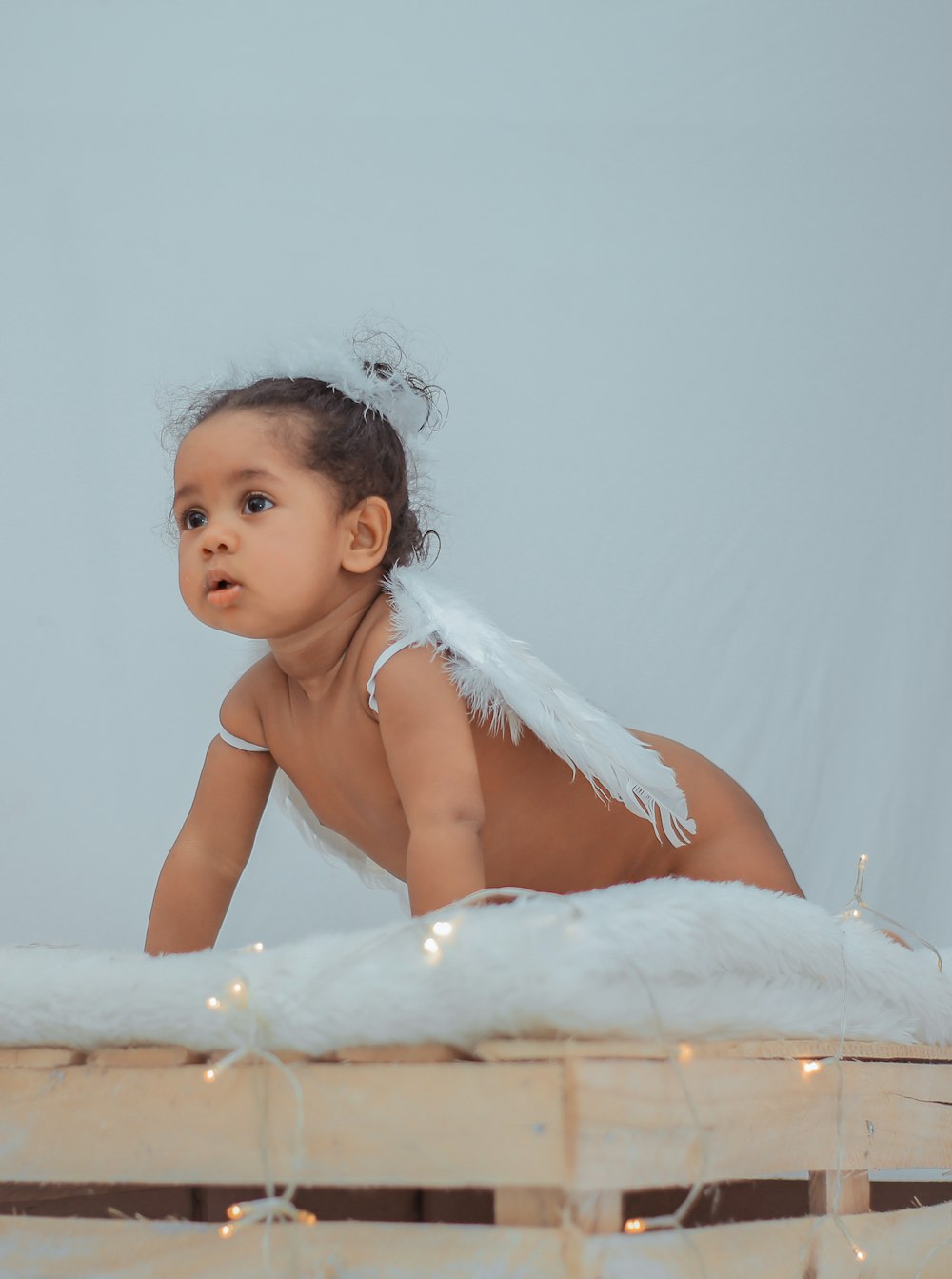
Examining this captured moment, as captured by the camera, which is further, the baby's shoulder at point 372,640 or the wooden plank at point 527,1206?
the baby's shoulder at point 372,640

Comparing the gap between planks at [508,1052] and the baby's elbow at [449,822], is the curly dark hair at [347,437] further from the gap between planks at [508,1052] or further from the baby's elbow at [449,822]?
the gap between planks at [508,1052]

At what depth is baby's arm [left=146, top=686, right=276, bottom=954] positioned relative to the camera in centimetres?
111

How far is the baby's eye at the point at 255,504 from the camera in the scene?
3.24 feet

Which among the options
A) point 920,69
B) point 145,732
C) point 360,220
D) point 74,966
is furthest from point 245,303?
point 74,966

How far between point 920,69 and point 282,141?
2.92ft

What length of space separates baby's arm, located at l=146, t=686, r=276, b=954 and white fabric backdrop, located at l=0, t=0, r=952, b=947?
0.47 m

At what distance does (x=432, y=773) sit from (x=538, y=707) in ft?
0.34

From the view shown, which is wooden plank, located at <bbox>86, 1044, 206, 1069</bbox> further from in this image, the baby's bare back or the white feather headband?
the white feather headband

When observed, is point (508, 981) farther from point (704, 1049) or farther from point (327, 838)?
point (327, 838)

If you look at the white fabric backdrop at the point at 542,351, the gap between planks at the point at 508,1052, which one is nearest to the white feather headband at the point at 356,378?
the white fabric backdrop at the point at 542,351

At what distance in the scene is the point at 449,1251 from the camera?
0.54m

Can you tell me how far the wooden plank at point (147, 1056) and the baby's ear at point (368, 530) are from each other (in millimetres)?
474

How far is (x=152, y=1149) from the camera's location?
60cm

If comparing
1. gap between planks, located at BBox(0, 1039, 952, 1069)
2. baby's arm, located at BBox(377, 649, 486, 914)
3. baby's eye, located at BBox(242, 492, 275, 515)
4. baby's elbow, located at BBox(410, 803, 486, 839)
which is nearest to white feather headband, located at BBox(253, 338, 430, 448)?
baby's eye, located at BBox(242, 492, 275, 515)
